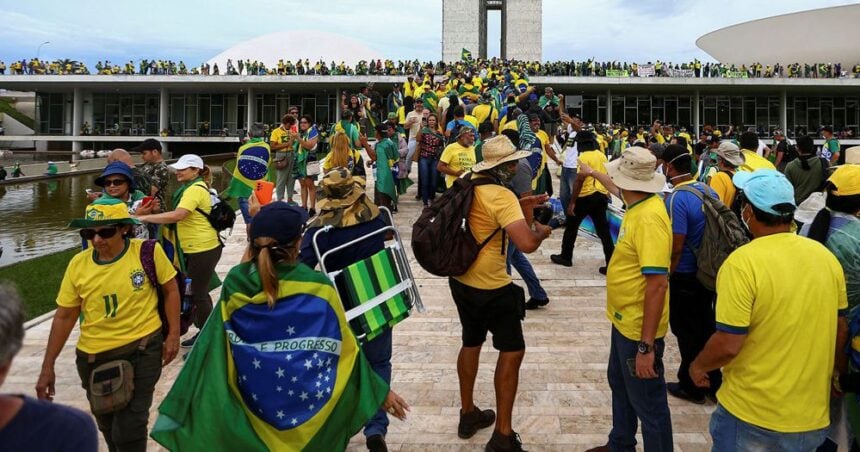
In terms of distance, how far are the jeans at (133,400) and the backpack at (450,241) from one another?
5.25 feet

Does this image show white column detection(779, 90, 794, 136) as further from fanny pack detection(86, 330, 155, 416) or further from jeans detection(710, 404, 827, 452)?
fanny pack detection(86, 330, 155, 416)

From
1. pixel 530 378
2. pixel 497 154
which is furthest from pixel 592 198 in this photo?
pixel 497 154

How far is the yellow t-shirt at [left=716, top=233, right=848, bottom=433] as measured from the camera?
86.7 inches

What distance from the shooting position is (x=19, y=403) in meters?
1.33

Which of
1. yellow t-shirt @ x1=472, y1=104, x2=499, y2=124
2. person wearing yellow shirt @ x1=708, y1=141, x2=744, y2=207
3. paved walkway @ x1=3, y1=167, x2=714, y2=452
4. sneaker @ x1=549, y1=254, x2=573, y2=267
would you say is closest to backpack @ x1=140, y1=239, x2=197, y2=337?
paved walkway @ x1=3, y1=167, x2=714, y2=452

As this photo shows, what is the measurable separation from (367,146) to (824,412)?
812 cm

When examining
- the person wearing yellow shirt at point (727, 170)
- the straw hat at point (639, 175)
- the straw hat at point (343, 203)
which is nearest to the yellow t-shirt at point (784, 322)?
the straw hat at point (639, 175)

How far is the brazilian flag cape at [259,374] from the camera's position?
7.31 ft

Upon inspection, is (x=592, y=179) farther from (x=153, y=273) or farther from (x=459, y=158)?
(x=153, y=273)

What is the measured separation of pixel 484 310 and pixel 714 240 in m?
1.62

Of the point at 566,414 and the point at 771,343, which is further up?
the point at 771,343

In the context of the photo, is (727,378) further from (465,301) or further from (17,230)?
(17,230)

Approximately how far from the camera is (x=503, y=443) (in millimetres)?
3424

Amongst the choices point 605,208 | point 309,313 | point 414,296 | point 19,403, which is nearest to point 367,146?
point 605,208
